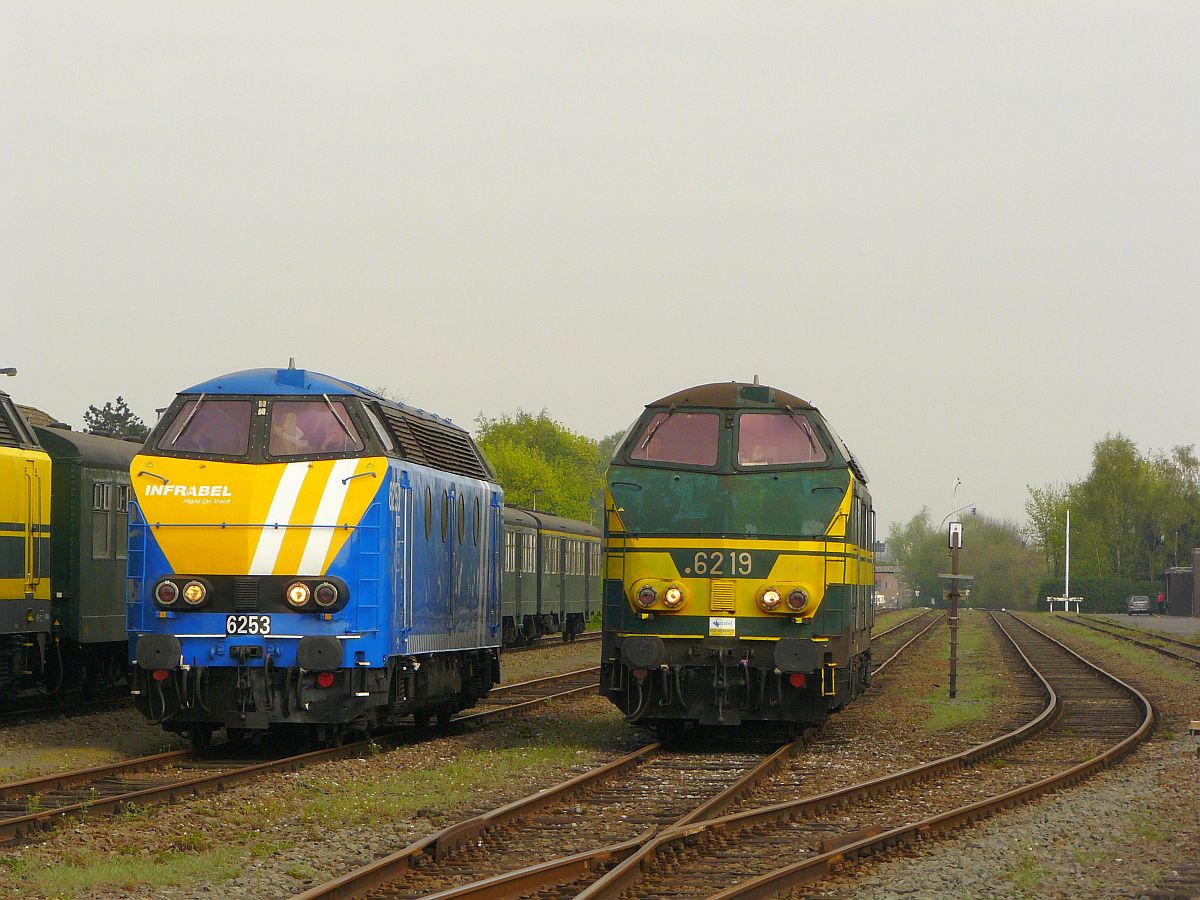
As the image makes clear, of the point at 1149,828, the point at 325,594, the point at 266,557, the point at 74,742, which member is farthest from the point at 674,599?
the point at 74,742

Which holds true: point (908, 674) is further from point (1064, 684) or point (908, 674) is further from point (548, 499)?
point (548, 499)

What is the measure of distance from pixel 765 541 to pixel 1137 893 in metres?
7.25

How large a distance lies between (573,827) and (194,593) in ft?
16.2

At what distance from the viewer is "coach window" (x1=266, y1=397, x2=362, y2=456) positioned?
50.6 ft

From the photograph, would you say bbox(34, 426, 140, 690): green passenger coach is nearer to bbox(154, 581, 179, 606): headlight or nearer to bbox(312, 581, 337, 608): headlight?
bbox(154, 581, 179, 606): headlight

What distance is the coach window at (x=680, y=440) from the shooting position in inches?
669

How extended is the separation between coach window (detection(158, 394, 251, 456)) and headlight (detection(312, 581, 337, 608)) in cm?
149

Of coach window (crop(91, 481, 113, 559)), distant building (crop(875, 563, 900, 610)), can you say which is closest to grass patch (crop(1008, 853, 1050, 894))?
coach window (crop(91, 481, 113, 559))

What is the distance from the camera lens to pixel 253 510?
49.3 ft

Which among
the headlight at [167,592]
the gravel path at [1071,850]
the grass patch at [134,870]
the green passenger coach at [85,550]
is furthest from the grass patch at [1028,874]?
the green passenger coach at [85,550]

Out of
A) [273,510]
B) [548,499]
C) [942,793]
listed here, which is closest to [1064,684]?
[942,793]

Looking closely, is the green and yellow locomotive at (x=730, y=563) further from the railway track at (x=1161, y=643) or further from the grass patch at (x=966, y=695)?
the railway track at (x=1161, y=643)

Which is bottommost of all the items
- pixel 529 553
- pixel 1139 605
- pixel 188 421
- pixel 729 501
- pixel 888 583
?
pixel 888 583

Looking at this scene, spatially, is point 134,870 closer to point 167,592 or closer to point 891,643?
point 167,592
